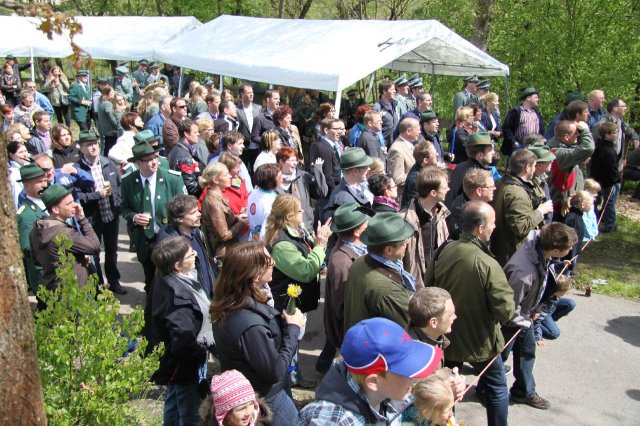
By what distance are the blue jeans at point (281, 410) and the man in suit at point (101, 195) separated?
12.5ft

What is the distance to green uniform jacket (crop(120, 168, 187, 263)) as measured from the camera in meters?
6.30

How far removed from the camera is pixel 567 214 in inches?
296

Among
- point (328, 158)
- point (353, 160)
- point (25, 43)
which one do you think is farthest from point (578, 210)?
point (25, 43)

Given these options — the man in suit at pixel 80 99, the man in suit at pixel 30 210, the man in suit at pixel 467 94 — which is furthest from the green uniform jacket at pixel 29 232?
the man in suit at pixel 80 99

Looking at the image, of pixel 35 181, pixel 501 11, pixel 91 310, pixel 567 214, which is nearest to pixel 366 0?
pixel 501 11

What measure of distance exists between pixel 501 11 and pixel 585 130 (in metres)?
7.38

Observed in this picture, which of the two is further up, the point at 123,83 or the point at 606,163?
the point at 606,163

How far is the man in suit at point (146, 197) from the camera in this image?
20.5 feet

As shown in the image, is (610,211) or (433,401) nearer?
(433,401)

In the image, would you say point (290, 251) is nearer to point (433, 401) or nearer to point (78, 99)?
point (433, 401)

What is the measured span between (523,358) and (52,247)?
3.91 m

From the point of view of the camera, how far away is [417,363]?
2.58 m

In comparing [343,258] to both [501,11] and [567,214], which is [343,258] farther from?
[501,11]

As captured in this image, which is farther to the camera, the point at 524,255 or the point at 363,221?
the point at 524,255
